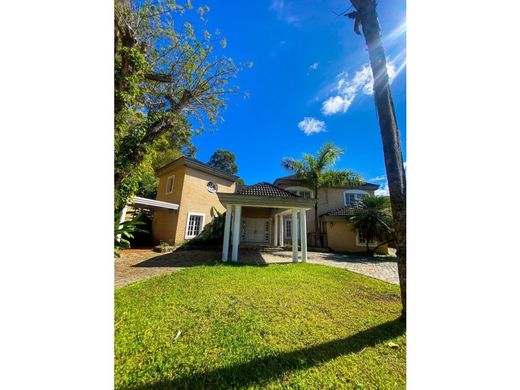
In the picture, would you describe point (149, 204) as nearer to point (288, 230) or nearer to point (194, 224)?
point (194, 224)

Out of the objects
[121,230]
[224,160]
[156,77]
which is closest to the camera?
[121,230]

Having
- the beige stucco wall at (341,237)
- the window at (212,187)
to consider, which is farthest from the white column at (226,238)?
the beige stucco wall at (341,237)

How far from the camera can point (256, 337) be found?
2945 mm

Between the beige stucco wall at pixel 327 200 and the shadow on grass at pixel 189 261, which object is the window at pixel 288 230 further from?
the shadow on grass at pixel 189 261

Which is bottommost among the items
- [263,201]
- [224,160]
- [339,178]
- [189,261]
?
[189,261]

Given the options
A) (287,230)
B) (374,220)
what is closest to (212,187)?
(287,230)

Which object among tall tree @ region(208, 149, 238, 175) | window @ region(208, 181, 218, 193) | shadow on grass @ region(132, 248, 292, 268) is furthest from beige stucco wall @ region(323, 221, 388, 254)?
tall tree @ region(208, 149, 238, 175)

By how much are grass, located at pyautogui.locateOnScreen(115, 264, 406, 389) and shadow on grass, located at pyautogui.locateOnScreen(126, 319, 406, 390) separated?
0.04 feet

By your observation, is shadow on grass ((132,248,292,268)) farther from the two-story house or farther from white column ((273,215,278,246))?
white column ((273,215,278,246))

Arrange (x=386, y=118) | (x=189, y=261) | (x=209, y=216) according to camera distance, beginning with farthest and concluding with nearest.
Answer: (x=209, y=216), (x=189, y=261), (x=386, y=118)

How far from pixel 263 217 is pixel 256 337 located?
451 inches
